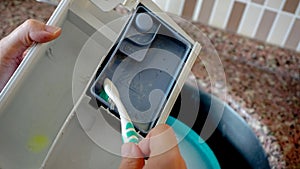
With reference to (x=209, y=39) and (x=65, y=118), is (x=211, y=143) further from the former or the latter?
(x=65, y=118)

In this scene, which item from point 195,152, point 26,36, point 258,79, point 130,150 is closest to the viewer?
point 130,150

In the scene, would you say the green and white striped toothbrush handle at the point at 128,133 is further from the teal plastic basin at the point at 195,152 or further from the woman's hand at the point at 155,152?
the teal plastic basin at the point at 195,152

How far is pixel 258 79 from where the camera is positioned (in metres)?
0.98

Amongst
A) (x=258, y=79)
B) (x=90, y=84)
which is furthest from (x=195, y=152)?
(x=90, y=84)

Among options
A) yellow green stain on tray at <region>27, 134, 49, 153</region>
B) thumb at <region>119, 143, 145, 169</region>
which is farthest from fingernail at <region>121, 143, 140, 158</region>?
yellow green stain on tray at <region>27, 134, 49, 153</region>

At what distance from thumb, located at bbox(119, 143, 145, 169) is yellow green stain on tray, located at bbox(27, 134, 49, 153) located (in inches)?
4.7

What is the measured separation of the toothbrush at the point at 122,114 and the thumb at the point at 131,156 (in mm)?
16

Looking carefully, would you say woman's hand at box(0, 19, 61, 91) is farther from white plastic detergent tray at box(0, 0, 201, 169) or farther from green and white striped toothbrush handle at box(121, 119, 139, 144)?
green and white striped toothbrush handle at box(121, 119, 139, 144)

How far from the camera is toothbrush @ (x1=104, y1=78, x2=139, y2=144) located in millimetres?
563

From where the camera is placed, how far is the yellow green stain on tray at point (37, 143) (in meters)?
0.59

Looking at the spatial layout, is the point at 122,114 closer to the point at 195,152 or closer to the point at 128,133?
the point at 128,133

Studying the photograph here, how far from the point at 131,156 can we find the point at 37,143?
142 mm

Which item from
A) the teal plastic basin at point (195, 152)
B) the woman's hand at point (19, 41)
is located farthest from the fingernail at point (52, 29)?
the teal plastic basin at point (195, 152)

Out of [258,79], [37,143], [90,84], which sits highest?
[258,79]
